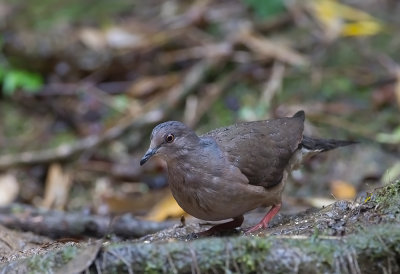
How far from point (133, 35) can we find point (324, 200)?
513 centimetres

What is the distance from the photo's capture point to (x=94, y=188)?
9.38 m

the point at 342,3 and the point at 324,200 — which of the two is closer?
the point at 324,200

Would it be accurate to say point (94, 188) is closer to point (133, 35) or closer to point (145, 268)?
point (133, 35)

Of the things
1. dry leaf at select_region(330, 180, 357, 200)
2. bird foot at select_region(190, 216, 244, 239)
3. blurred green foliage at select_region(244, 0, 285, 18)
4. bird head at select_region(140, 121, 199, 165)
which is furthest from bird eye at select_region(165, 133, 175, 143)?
blurred green foliage at select_region(244, 0, 285, 18)

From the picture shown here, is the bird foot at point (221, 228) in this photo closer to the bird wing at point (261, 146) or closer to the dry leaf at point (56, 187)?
the bird wing at point (261, 146)

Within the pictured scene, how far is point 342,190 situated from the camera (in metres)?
8.23

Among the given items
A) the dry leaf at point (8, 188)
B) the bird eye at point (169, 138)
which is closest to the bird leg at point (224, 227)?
the bird eye at point (169, 138)

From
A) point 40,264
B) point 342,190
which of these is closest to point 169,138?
point 40,264

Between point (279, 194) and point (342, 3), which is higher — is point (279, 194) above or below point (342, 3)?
below

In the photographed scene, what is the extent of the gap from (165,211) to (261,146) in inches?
86.4

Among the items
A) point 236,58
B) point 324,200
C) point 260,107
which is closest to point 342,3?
point 236,58

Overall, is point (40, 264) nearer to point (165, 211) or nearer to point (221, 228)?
point (221, 228)

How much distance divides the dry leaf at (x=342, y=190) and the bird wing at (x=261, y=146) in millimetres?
2003

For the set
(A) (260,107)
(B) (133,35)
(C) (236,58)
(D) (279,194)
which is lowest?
(D) (279,194)
